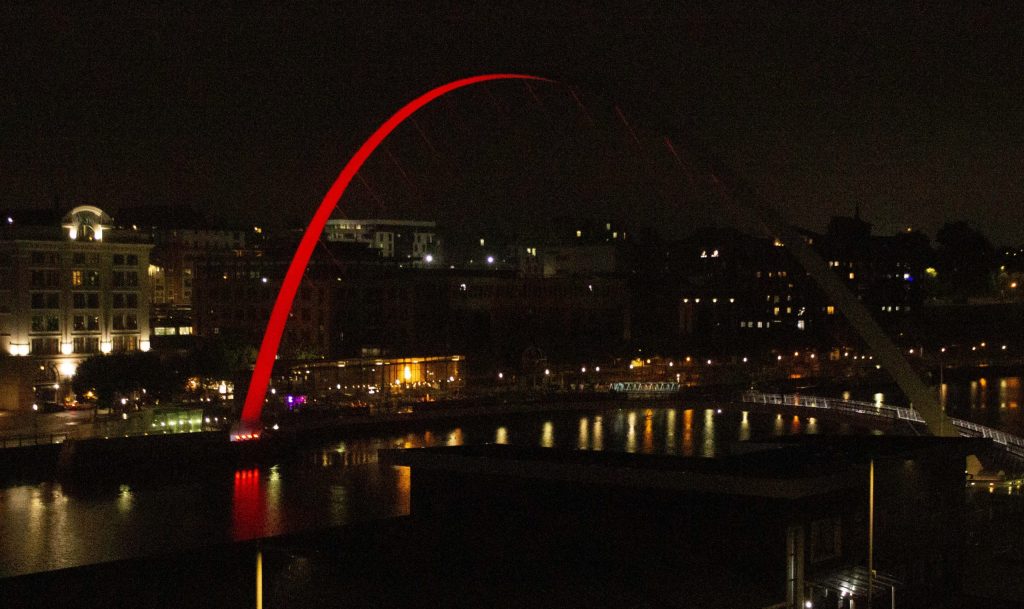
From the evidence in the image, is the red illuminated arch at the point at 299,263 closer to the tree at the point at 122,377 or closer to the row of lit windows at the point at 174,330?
the tree at the point at 122,377

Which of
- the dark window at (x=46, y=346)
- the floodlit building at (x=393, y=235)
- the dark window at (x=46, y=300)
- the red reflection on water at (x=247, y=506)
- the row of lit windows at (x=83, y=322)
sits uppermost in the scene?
the floodlit building at (x=393, y=235)

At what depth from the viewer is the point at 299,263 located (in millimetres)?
23047

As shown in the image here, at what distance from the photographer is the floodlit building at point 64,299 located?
97.1 feet

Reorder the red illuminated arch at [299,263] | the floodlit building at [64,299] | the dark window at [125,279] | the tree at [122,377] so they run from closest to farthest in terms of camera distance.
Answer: the red illuminated arch at [299,263] → the tree at [122,377] → the floodlit building at [64,299] → the dark window at [125,279]

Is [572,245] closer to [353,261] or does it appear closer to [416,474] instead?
[353,261]

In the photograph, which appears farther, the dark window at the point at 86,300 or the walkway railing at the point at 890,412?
the dark window at the point at 86,300

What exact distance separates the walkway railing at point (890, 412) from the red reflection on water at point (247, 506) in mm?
10472

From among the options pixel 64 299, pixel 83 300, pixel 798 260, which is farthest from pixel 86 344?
pixel 798 260

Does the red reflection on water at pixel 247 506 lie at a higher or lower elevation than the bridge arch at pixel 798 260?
lower

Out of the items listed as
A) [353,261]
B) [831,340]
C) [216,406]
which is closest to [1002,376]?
[831,340]

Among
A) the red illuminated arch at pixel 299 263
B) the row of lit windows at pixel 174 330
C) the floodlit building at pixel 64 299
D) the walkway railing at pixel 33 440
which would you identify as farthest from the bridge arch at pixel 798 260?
the row of lit windows at pixel 174 330

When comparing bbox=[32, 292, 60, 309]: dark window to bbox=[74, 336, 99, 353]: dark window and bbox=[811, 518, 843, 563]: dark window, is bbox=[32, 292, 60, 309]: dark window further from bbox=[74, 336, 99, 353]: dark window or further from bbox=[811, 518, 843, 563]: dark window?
bbox=[811, 518, 843, 563]: dark window

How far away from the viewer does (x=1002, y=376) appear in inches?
2009

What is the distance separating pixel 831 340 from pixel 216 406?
128 ft
